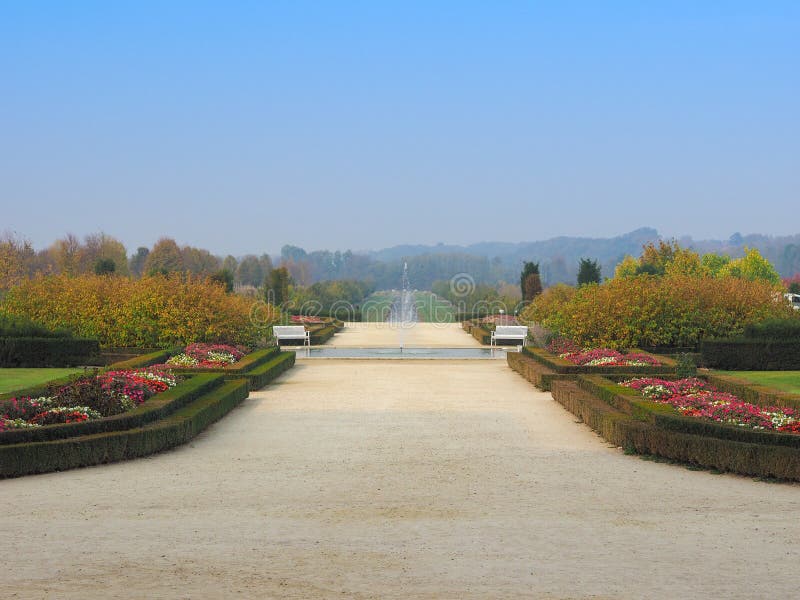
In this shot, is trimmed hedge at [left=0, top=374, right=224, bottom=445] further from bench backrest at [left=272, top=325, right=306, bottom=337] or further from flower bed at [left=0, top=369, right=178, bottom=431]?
bench backrest at [left=272, top=325, right=306, bottom=337]

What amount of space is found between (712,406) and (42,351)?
13.8 m

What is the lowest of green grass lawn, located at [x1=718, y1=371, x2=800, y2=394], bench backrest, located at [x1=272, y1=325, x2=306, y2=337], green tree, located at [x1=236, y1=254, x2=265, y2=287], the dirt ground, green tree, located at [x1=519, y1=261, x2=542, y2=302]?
the dirt ground

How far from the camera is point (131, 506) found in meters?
7.62

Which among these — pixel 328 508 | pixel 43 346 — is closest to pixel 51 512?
pixel 328 508

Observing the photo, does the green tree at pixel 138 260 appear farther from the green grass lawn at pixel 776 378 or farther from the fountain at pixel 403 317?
the green grass lawn at pixel 776 378

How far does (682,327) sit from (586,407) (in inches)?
408

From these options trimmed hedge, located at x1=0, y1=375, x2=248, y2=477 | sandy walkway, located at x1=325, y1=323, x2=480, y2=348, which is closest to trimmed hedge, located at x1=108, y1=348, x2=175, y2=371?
trimmed hedge, located at x1=0, y1=375, x2=248, y2=477

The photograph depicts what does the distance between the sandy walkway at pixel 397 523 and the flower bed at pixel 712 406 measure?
1.05 meters

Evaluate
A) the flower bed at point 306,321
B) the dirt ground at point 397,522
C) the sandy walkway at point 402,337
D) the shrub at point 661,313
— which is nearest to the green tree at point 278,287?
the sandy walkway at point 402,337

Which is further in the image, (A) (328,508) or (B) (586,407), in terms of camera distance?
(B) (586,407)

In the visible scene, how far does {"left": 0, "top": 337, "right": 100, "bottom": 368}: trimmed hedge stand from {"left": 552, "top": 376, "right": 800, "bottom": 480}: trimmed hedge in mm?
11657

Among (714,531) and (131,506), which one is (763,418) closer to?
(714,531)

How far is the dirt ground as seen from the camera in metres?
5.65

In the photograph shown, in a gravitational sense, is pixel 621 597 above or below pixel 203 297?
below
